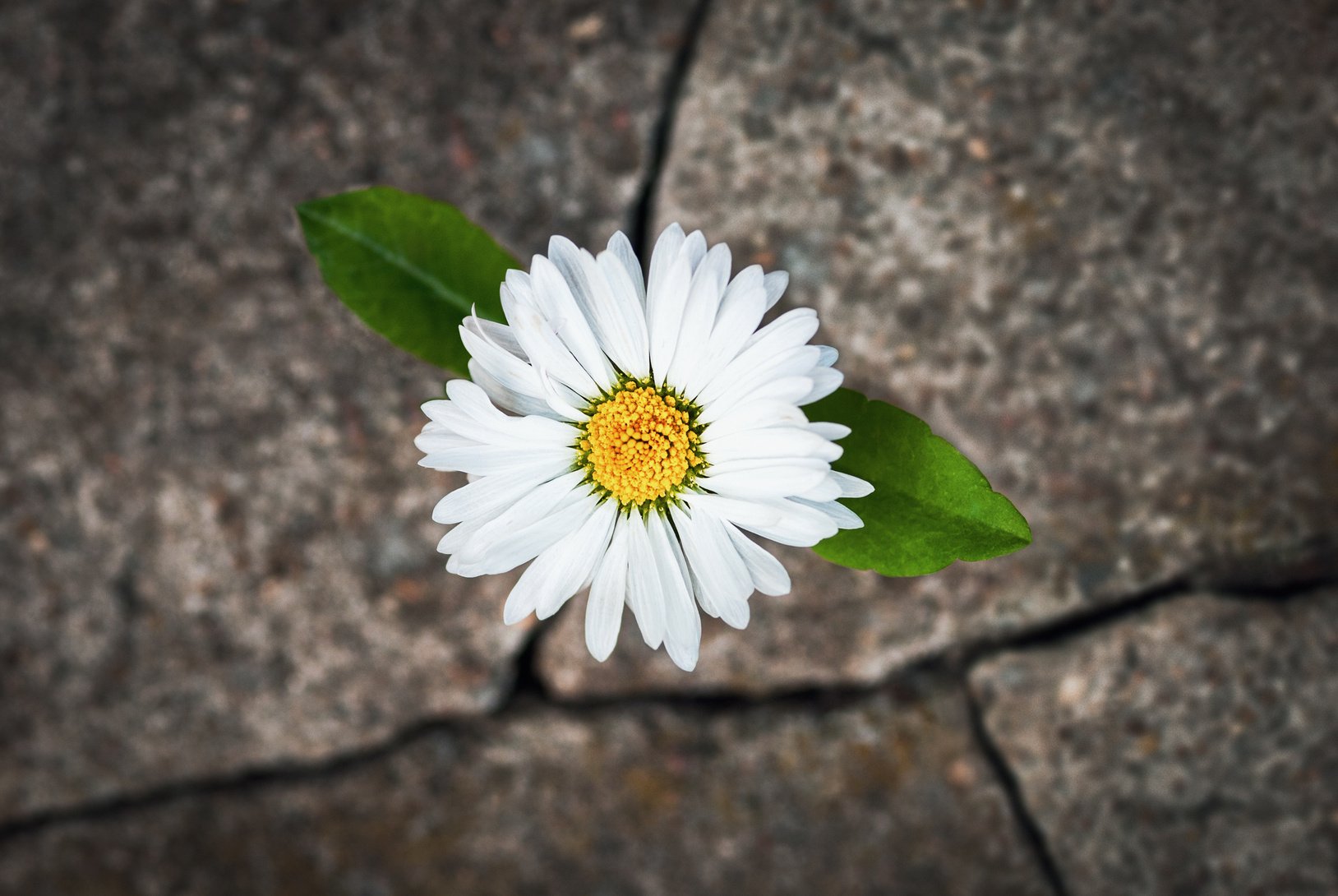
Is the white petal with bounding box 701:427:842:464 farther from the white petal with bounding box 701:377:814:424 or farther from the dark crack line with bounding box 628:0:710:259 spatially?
the dark crack line with bounding box 628:0:710:259

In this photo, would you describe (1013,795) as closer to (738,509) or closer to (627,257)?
(738,509)

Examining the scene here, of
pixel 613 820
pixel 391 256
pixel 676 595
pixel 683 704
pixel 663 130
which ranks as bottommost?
pixel 613 820

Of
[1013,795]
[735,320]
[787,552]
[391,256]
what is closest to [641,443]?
[735,320]

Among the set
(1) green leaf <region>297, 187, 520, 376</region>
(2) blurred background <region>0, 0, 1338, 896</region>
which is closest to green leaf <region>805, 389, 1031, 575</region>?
(1) green leaf <region>297, 187, 520, 376</region>

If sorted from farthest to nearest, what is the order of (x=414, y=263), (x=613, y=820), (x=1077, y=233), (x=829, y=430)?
(x=613, y=820)
(x=1077, y=233)
(x=414, y=263)
(x=829, y=430)

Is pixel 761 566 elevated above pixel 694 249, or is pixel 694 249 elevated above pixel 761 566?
pixel 694 249

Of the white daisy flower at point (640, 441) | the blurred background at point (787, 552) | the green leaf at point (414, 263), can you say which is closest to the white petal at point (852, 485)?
the white daisy flower at point (640, 441)

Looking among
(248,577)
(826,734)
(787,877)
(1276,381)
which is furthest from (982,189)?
(248,577)

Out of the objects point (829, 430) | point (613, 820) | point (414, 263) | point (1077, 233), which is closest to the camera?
point (829, 430)

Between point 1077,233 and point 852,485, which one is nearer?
point 852,485
